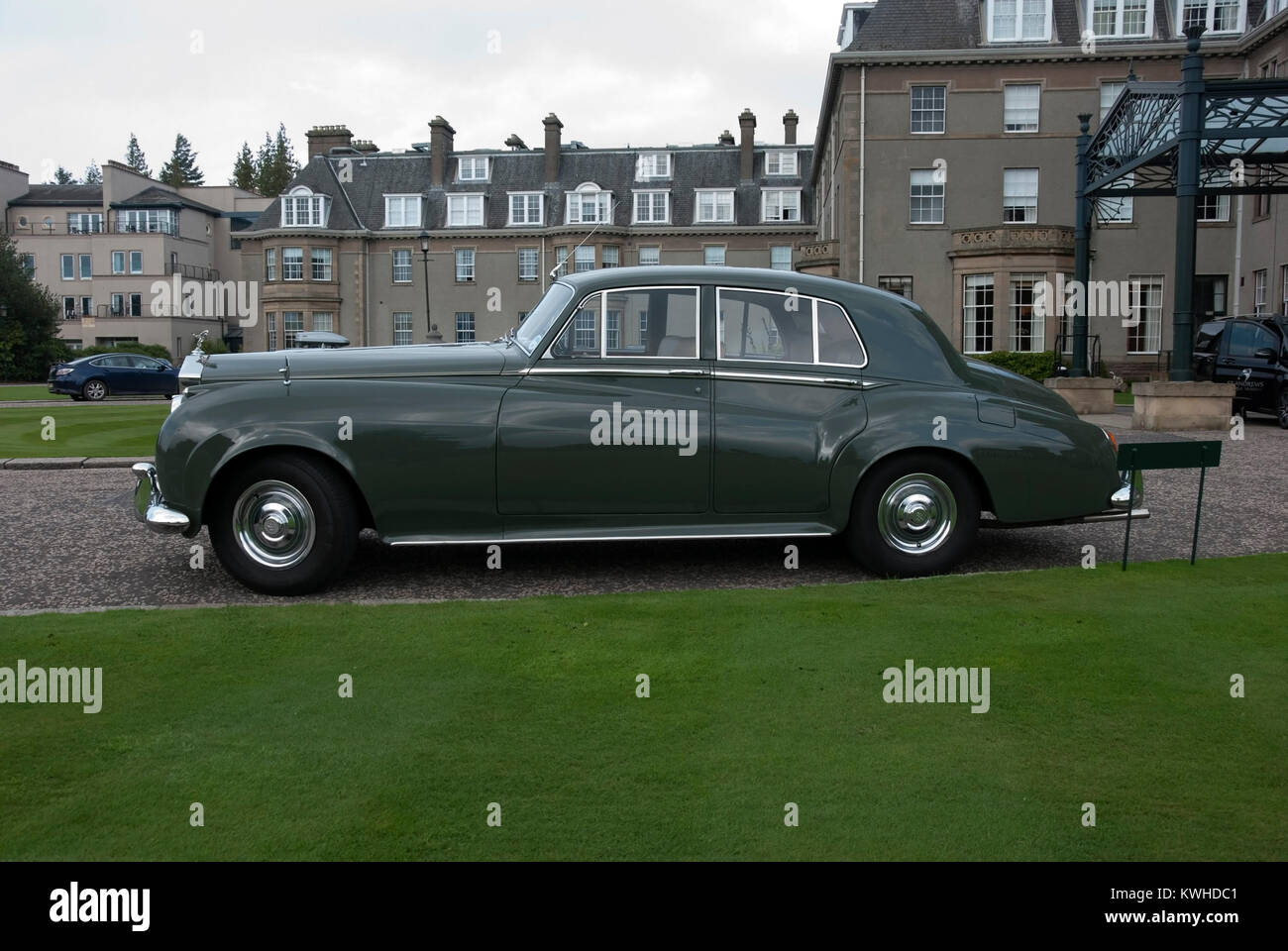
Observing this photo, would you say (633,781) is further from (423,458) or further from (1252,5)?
(1252,5)

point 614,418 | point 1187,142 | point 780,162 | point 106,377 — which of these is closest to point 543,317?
point 614,418

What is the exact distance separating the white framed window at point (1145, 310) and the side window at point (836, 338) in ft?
113

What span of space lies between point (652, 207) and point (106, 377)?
3360 cm

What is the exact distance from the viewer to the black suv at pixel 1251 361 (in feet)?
60.2

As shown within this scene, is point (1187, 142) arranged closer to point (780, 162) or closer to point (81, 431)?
point (81, 431)

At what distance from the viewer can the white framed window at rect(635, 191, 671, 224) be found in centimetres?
6006

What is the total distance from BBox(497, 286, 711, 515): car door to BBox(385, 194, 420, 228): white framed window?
5745 cm

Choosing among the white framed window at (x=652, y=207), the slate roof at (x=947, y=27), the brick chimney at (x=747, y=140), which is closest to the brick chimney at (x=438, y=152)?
the white framed window at (x=652, y=207)

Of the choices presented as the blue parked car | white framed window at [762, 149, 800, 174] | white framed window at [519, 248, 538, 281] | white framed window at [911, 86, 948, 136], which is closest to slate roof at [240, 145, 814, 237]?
white framed window at [762, 149, 800, 174]

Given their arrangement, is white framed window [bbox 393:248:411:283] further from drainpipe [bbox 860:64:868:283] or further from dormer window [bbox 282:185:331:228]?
drainpipe [bbox 860:64:868:283]

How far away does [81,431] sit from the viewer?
18062 mm

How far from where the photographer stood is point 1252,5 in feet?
119
